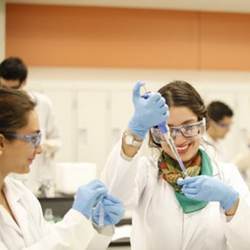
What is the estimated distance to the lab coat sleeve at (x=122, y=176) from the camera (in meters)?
1.75

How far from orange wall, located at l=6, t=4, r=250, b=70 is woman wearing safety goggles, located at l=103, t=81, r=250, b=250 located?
3.98m

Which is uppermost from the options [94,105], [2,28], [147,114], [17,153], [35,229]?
[2,28]

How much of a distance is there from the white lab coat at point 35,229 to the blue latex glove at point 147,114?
0.31m

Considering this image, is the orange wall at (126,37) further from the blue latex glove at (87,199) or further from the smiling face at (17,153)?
the blue latex glove at (87,199)

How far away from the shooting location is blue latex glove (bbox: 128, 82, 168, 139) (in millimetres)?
1674

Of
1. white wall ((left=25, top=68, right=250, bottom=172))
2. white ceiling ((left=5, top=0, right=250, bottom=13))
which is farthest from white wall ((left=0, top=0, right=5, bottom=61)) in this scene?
white wall ((left=25, top=68, right=250, bottom=172))

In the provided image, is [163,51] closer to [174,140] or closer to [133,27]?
[133,27]

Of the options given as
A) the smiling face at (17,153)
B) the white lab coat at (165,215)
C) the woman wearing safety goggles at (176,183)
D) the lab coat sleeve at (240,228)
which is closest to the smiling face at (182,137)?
the woman wearing safety goggles at (176,183)

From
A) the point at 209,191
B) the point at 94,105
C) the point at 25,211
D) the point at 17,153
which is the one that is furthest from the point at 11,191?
the point at 94,105

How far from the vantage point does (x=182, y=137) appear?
1865 millimetres

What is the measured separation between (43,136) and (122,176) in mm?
2040

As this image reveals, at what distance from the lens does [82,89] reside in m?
5.64

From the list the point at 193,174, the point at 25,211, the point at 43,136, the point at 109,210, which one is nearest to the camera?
the point at 109,210

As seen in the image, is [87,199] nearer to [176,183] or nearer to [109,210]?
[109,210]
